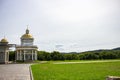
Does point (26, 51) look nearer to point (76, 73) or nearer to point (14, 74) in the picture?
point (14, 74)

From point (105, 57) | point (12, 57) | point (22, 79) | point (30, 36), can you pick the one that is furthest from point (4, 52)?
point (105, 57)

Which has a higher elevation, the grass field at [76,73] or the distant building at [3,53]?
the distant building at [3,53]

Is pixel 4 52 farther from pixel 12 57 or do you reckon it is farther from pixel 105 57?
pixel 105 57

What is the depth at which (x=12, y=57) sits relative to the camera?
69.0 metres

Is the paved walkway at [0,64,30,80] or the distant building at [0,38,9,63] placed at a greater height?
the distant building at [0,38,9,63]

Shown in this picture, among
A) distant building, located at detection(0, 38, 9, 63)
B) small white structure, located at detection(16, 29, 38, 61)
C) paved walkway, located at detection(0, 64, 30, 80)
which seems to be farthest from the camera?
small white structure, located at detection(16, 29, 38, 61)

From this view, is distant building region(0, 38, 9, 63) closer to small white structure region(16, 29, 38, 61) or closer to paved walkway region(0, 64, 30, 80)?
small white structure region(16, 29, 38, 61)

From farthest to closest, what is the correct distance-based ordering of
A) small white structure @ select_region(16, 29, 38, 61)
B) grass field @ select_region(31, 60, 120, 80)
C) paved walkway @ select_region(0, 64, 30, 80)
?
small white structure @ select_region(16, 29, 38, 61) < paved walkway @ select_region(0, 64, 30, 80) < grass field @ select_region(31, 60, 120, 80)

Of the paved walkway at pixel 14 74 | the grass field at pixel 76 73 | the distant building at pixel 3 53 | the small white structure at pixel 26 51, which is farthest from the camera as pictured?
the small white structure at pixel 26 51

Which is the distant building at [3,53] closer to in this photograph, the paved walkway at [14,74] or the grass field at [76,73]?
the paved walkway at [14,74]

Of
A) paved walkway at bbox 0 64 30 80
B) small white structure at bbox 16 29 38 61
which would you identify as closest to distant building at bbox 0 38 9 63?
small white structure at bbox 16 29 38 61

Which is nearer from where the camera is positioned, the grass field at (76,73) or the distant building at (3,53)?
the grass field at (76,73)

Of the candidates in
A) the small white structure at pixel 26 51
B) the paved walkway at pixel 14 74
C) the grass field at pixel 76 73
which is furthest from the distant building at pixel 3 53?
the grass field at pixel 76 73

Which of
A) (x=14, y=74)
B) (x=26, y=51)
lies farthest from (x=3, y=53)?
(x=14, y=74)
